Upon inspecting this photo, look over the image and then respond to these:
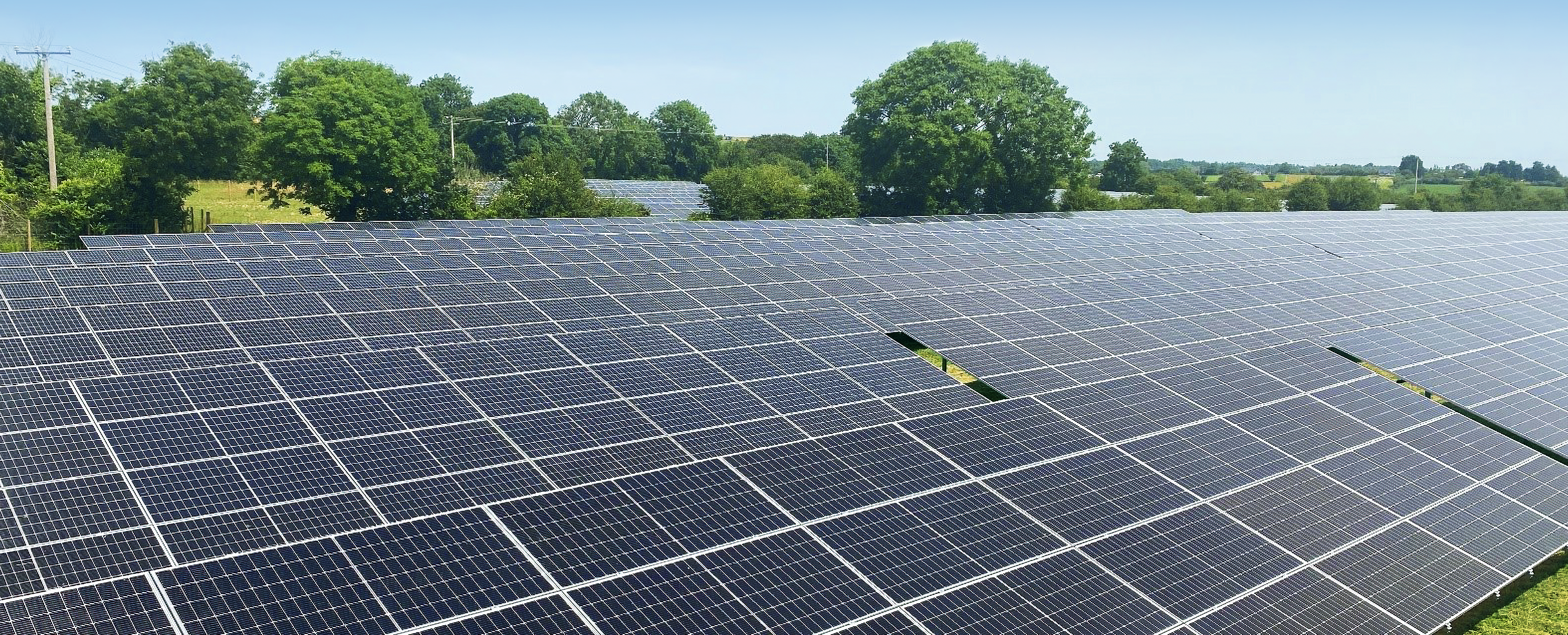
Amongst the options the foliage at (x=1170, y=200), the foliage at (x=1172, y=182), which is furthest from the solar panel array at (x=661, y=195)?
the foliage at (x=1172, y=182)

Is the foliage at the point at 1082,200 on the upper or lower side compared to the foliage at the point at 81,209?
upper

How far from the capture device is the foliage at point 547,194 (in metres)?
69.9

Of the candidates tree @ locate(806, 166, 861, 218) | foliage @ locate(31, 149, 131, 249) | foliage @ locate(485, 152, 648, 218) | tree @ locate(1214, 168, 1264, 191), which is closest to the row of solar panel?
foliage @ locate(31, 149, 131, 249)

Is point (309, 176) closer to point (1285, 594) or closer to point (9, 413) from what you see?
point (9, 413)

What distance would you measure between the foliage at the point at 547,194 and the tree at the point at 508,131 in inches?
2432

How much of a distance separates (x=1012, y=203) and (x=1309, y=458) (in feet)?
201

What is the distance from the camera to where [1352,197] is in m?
116

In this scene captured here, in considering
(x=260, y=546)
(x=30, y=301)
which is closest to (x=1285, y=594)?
(x=260, y=546)

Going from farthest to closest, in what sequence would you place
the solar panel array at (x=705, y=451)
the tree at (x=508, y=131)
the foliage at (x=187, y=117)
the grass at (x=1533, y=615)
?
the tree at (x=508, y=131) < the foliage at (x=187, y=117) < the grass at (x=1533, y=615) < the solar panel array at (x=705, y=451)

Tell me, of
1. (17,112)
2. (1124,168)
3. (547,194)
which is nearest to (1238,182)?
(1124,168)

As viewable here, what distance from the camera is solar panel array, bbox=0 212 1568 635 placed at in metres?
15.5

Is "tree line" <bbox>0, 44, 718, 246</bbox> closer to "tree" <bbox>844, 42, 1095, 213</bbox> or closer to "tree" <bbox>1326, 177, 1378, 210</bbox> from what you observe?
"tree" <bbox>844, 42, 1095, 213</bbox>

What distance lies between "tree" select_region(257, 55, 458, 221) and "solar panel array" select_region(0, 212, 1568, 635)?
28631mm

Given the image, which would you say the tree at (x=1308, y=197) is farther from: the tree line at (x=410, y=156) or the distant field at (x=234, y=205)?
the distant field at (x=234, y=205)
